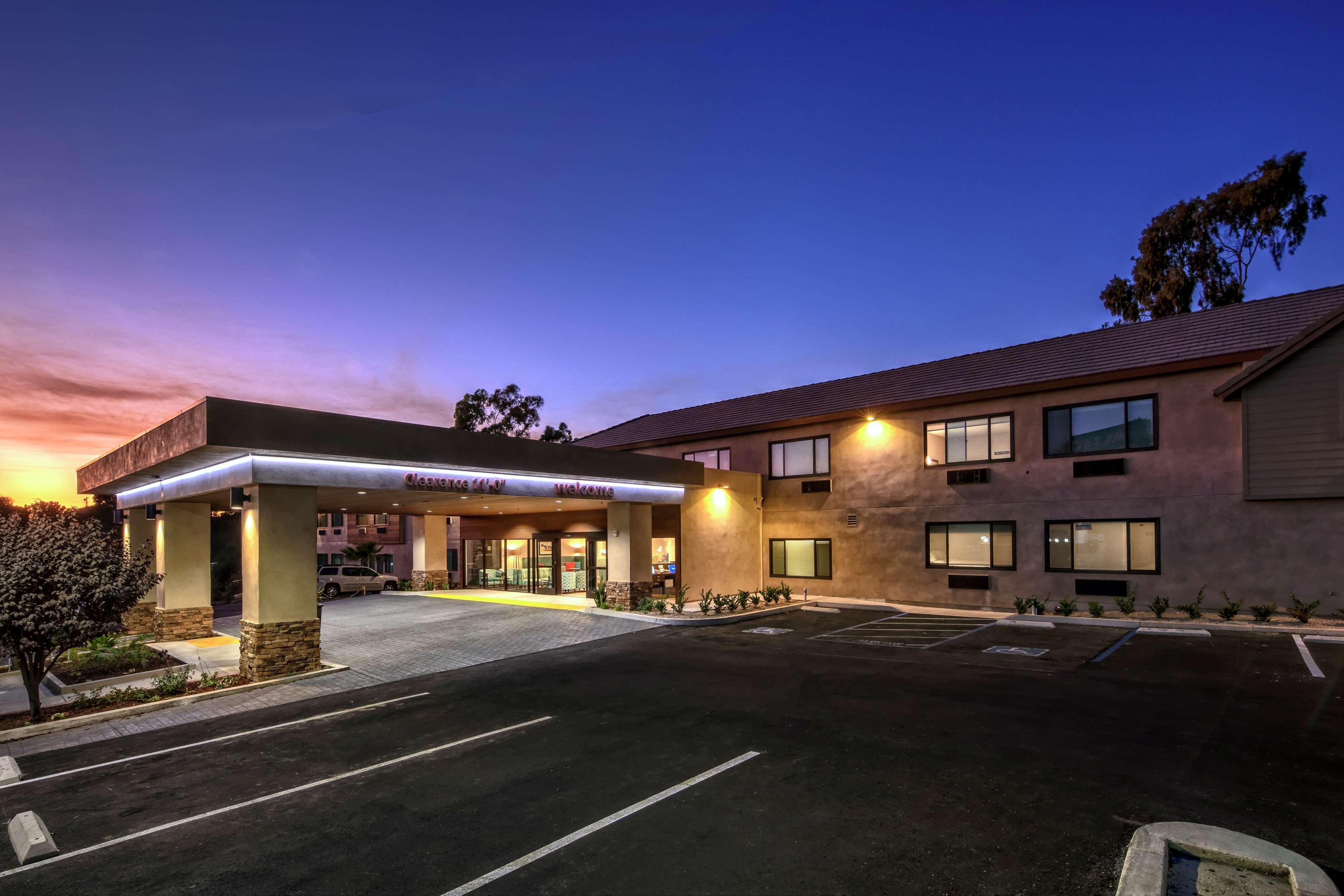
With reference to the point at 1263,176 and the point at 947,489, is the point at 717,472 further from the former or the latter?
the point at 1263,176

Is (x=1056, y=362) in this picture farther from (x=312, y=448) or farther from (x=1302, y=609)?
(x=312, y=448)

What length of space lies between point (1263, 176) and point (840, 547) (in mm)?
33196

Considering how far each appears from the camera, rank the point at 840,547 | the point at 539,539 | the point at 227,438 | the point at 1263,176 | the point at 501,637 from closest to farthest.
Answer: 1. the point at 227,438
2. the point at 501,637
3. the point at 840,547
4. the point at 539,539
5. the point at 1263,176

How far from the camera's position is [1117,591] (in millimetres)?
18812

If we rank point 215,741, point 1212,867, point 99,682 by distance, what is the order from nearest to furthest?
point 1212,867, point 215,741, point 99,682

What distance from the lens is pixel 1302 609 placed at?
16.0 metres

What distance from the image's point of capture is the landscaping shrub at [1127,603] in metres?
18.2

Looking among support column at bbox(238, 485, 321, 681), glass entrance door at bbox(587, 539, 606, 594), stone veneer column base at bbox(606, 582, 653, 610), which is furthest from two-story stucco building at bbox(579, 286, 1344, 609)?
support column at bbox(238, 485, 321, 681)

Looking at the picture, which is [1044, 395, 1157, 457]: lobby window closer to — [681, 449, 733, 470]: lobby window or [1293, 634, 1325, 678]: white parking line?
[1293, 634, 1325, 678]: white parking line

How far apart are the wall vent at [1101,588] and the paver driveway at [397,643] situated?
13001 millimetres

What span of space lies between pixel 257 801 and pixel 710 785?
4961 millimetres

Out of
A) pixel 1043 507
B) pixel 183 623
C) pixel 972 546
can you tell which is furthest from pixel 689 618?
pixel 183 623

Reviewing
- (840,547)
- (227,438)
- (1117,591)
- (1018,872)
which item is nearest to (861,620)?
(840,547)

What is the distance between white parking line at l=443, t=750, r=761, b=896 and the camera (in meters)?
5.31
